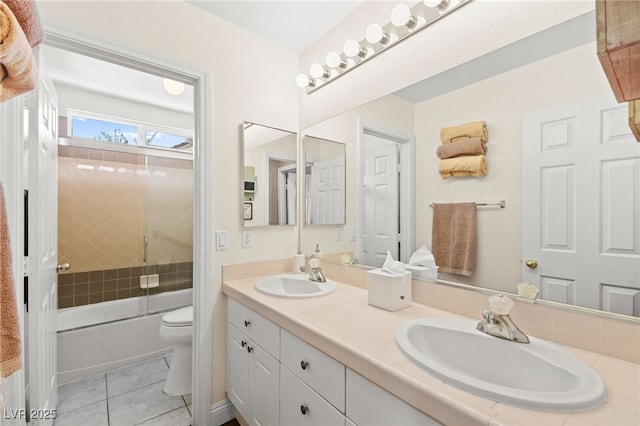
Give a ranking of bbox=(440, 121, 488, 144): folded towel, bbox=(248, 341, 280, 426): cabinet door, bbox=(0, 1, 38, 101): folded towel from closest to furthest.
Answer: bbox=(0, 1, 38, 101): folded towel < bbox=(440, 121, 488, 144): folded towel < bbox=(248, 341, 280, 426): cabinet door

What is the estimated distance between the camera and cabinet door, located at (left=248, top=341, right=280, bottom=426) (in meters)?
1.25

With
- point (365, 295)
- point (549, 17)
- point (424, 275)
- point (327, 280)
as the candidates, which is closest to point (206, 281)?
point (327, 280)

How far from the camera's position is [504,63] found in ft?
3.59

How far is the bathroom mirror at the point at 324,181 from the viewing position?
1843 millimetres

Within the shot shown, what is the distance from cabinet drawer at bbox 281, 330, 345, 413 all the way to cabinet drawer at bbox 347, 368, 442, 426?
44 millimetres

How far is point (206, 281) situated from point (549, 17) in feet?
6.34

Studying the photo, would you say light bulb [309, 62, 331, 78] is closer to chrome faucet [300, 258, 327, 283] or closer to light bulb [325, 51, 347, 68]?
light bulb [325, 51, 347, 68]

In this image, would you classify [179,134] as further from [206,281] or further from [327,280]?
[327,280]

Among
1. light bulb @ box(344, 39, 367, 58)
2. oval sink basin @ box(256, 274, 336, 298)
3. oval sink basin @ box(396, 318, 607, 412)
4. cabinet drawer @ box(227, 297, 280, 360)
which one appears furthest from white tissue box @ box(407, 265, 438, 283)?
light bulb @ box(344, 39, 367, 58)

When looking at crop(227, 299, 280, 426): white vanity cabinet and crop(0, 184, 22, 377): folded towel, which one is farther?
crop(227, 299, 280, 426): white vanity cabinet

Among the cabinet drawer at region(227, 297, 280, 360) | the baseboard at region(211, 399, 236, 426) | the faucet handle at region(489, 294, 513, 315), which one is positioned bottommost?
the baseboard at region(211, 399, 236, 426)

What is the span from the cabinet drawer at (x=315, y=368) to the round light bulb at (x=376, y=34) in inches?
58.6

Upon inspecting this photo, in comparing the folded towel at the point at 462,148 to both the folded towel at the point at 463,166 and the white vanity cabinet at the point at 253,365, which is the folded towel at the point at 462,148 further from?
the white vanity cabinet at the point at 253,365

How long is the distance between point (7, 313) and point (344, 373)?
93 cm
